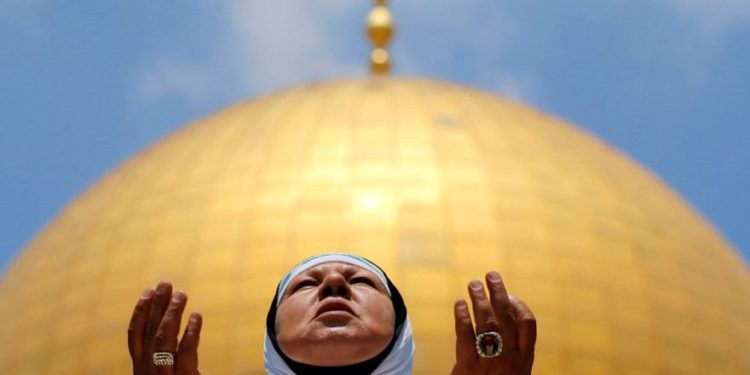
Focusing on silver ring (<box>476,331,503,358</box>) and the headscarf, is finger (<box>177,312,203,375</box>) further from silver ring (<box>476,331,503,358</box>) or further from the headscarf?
silver ring (<box>476,331,503,358</box>)

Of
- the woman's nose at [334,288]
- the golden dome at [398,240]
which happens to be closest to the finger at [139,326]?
the woman's nose at [334,288]

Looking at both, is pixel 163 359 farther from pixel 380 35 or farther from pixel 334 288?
pixel 380 35

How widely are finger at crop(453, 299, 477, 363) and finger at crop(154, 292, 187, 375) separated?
792mm

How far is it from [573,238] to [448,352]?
78.8 inches

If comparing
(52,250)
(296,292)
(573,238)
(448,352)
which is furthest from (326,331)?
(52,250)

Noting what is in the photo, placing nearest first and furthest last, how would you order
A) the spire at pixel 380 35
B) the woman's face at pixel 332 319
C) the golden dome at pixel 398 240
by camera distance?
the woman's face at pixel 332 319, the golden dome at pixel 398 240, the spire at pixel 380 35

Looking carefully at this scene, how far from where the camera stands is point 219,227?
19.1 m

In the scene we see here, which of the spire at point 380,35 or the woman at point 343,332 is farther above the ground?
the spire at point 380,35

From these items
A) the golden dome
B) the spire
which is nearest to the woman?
the golden dome

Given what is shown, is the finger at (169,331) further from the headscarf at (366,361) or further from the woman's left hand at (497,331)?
the woman's left hand at (497,331)

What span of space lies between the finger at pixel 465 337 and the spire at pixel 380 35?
18541mm

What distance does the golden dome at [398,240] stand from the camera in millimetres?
18250

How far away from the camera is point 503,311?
5793mm

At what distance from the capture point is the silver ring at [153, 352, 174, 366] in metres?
5.86
